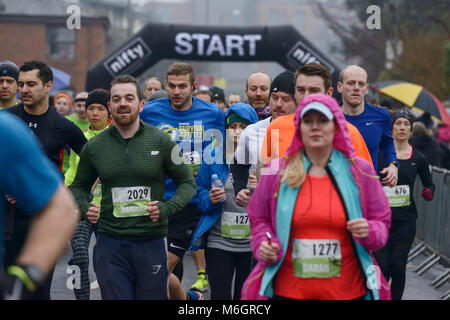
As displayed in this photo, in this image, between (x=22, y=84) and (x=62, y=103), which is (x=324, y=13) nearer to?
(x=62, y=103)

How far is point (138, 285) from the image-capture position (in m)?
5.50

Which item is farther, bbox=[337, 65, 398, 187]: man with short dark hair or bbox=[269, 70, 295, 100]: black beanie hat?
bbox=[337, 65, 398, 187]: man with short dark hair

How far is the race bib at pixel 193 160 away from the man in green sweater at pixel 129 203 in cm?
149

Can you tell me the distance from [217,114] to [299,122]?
2997 mm

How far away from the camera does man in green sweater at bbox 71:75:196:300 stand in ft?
17.9

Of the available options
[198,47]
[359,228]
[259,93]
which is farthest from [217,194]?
[198,47]

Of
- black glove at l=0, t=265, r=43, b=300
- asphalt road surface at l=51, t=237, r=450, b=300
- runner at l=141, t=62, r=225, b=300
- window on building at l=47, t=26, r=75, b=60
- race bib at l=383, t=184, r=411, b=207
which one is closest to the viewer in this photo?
black glove at l=0, t=265, r=43, b=300

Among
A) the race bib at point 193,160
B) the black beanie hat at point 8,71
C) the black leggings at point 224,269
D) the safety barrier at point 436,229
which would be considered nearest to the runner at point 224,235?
the black leggings at point 224,269

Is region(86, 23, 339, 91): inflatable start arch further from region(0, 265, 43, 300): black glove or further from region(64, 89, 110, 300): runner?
region(0, 265, 43, 300): black glove

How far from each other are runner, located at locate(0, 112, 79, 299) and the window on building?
48562mm

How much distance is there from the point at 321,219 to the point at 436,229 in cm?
722

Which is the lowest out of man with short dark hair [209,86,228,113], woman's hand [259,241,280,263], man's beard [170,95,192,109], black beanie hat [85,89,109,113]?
woman's hand [259,241,280,263]

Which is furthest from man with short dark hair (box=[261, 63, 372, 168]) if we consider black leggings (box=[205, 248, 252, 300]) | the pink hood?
black leggings (box=[205, 248, 252, 300])

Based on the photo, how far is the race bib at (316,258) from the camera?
4188mm
